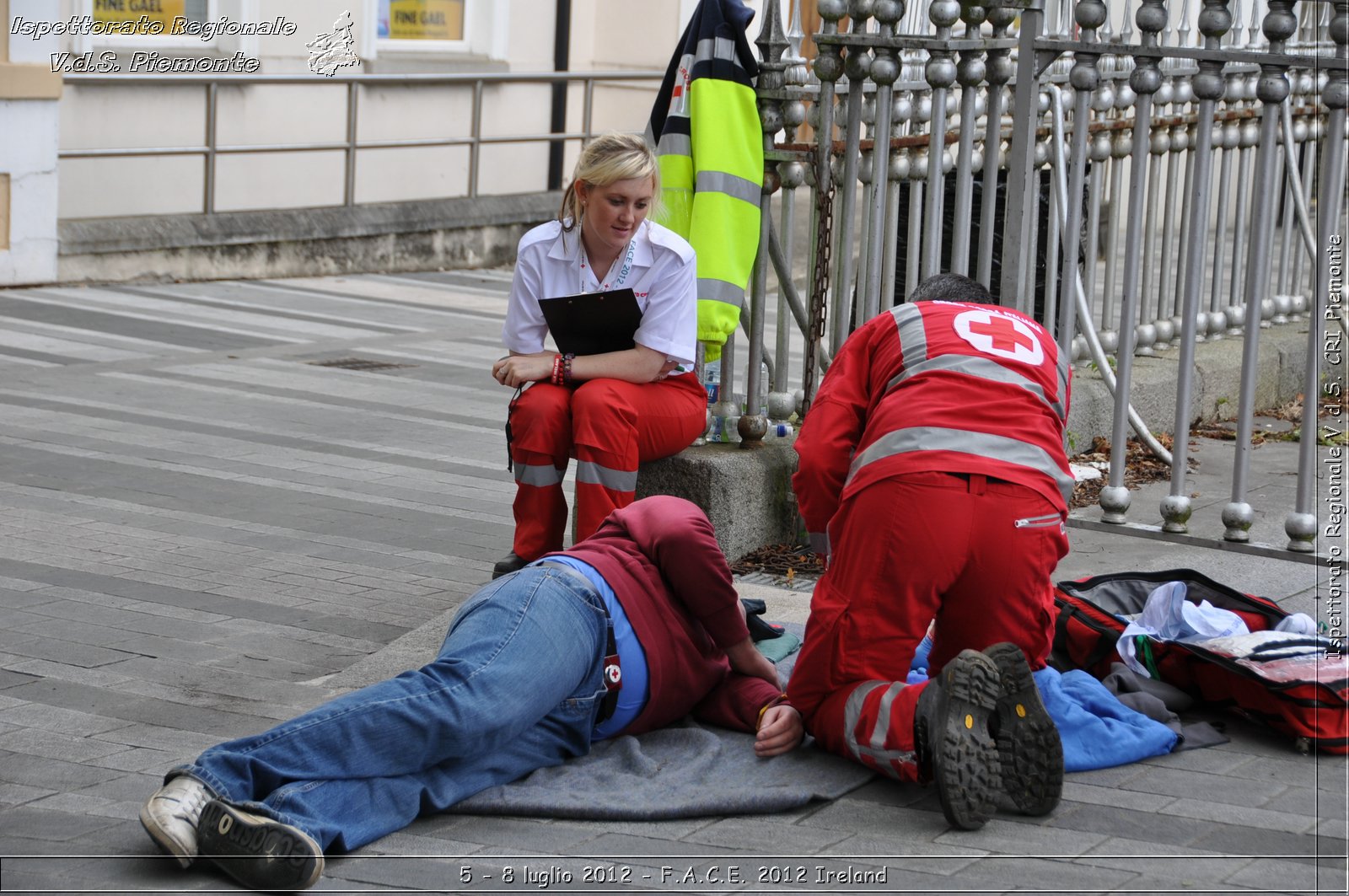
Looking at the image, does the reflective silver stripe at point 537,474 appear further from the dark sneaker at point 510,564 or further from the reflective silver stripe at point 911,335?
the reflective silver stripe at point 911,335

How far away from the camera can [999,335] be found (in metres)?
3.95

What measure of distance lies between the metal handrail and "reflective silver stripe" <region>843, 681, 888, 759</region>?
30.1ft

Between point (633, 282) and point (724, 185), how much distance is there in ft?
1.83

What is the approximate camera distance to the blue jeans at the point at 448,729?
3.31m

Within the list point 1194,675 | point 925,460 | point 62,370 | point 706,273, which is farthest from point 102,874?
point 62,370

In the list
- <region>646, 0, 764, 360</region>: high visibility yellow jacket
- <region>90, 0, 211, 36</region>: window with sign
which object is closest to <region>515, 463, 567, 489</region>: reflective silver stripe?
<region>646, 0, 764, 360</region>: high visibility yellow jacket

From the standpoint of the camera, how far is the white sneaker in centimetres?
317

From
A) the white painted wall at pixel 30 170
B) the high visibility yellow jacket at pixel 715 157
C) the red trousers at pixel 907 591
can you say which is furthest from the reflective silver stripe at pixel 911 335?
the white painted wall at pixel 30 170

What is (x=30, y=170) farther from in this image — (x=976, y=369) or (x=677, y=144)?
(x=976, y=369)

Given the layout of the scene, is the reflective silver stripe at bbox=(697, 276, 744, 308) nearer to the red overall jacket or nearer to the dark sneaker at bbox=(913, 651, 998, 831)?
the red overall jacket

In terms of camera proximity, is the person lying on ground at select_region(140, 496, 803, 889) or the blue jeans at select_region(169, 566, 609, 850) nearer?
the person lying on ground at select_region(140, 496, 803, 889)

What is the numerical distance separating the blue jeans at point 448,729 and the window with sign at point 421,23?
37.7 feet

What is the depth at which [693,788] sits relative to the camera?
366 cm

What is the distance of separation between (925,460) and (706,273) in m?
1.93
